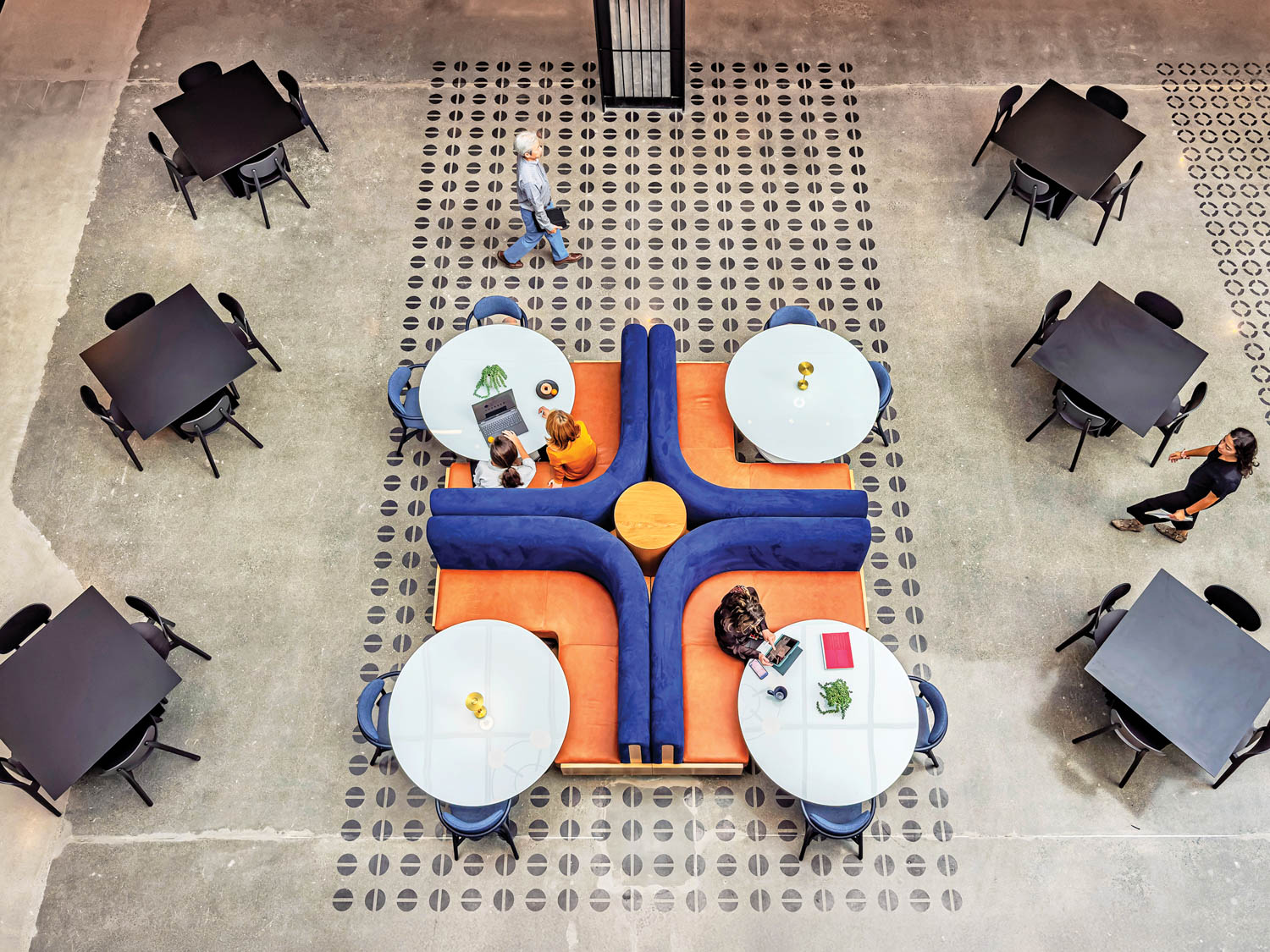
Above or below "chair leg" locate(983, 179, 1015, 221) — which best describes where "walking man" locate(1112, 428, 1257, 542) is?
below

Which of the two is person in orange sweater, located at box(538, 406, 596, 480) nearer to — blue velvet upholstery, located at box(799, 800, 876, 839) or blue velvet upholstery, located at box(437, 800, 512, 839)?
blue velvet upholstery, located at box(437, 800, 512, 839)

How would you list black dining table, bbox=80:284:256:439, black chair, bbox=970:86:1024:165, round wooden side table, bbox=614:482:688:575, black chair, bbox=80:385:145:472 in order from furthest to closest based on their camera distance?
1. black chair, bbox=970:86:1024:165
2. black dining table, bbox=80:284:256:439
3. black chair, bbox=80:385:145:472
4. round wooden side table, bbox=614:482:688:575

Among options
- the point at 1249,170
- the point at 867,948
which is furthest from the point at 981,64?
the point at 867,948

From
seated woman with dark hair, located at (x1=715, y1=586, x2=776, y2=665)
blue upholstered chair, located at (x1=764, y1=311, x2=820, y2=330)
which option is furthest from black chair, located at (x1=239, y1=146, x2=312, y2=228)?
seated woman with dark hair, located at (x1=715, y1=586, x2=776, y2=665)

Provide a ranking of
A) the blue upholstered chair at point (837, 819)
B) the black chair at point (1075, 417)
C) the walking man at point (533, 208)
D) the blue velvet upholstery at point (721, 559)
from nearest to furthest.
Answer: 1. the blue upholstered chair at point (837, 819)
2. the blue velvet upholstery at point (721, 559)
3. the black chair at point (1075, 417)
4. the walking man at point (533, 208)

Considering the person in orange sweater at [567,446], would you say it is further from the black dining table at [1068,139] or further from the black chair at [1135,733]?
the black dining table at [1068,139]

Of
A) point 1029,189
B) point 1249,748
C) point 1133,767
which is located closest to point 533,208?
point 1029,189

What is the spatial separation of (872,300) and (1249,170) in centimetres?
404

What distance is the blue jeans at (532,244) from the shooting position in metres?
7.96

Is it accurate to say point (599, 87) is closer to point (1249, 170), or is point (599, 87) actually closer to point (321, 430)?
point (321, 430)

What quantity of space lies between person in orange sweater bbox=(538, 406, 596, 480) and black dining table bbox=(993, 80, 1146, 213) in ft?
14.9

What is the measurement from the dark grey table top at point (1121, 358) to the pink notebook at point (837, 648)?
2696 mm

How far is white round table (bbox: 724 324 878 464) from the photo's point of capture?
6.66 meters

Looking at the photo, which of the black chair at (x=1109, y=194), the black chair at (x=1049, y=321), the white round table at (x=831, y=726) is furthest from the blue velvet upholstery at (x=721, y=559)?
the black chair at (x=1109, y=194)
